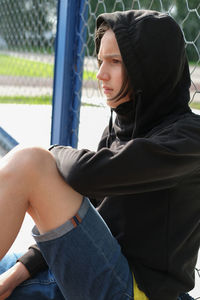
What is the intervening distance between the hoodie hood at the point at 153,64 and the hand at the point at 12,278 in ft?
1.44

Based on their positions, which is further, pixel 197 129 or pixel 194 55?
pixel 194 55

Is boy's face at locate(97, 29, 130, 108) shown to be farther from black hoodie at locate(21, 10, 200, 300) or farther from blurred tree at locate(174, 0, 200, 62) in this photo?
blurred tree at locate(174, 0, 200, 62)

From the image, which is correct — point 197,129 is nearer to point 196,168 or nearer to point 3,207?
point 196,168

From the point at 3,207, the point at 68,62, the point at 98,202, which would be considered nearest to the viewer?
the point at 3,207

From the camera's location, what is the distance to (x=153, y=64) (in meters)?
0.87

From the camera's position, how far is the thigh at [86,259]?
79 centimetres

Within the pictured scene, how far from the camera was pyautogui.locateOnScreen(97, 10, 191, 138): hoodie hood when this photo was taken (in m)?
0.86

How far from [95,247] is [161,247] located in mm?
149

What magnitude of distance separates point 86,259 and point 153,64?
1.45 ft

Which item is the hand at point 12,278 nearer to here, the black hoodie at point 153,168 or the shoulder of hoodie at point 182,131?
the black hoodie at point 153,168

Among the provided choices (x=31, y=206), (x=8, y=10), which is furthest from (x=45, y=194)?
(x=8, y=10)

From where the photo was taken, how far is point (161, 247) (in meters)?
0.84

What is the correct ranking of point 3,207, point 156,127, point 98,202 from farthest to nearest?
point 98,202, point 156,127, point 3,207

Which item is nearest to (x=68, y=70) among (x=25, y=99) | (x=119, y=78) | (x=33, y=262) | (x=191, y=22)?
(x=191, y=22)
